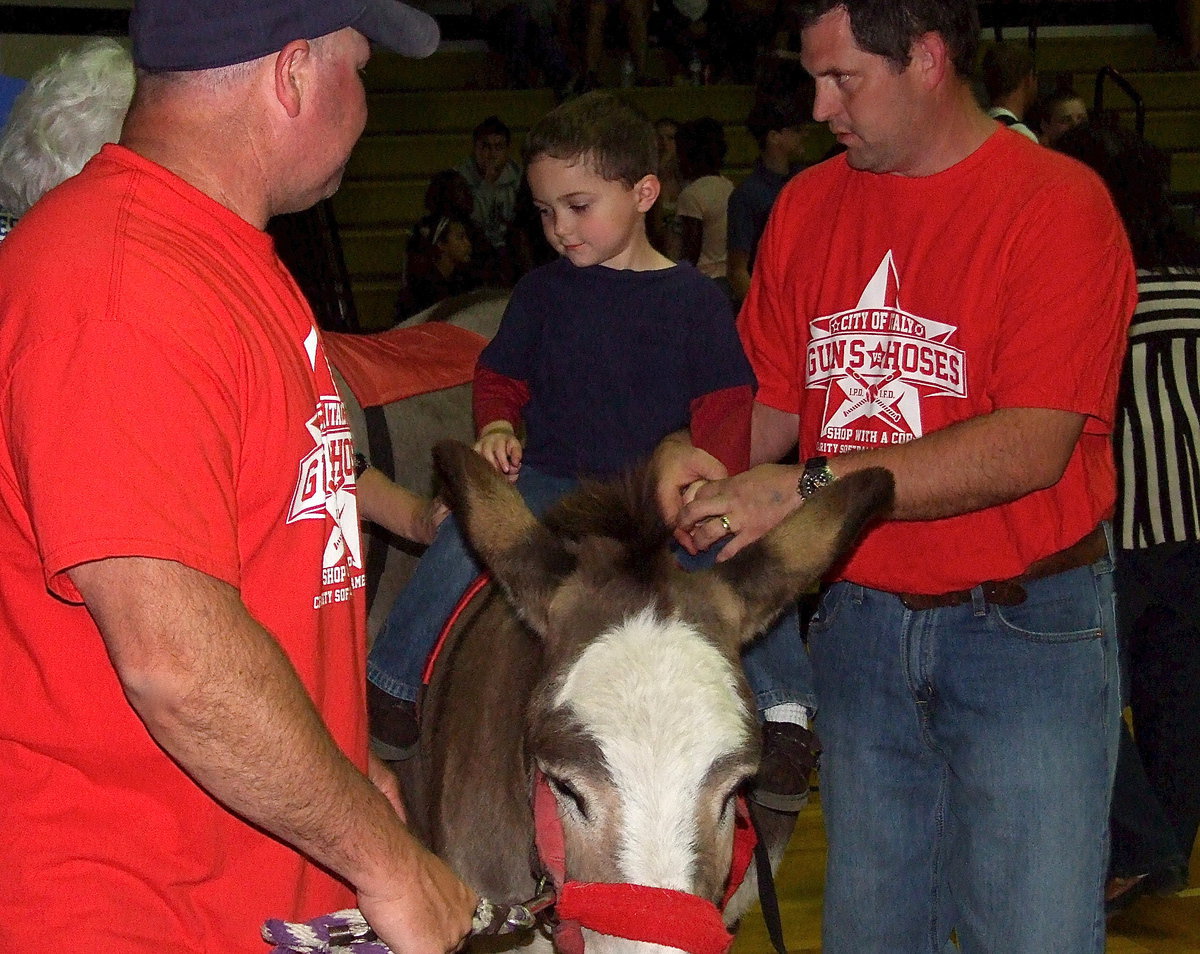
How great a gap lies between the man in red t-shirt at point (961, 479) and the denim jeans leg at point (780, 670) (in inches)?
4.9

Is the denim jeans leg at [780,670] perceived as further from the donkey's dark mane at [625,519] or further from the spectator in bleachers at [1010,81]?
the spectator in bleachers at [1010,81]

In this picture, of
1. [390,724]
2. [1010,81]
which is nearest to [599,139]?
[390,724]

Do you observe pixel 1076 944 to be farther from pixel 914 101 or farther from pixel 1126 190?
pixel 1126 190

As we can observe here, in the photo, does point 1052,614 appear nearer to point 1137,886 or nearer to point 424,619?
point 424,619

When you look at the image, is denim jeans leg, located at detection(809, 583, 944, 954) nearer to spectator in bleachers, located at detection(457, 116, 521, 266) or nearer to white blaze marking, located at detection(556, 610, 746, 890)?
white blaze marking, located at detection(556, 610, 746, 890)

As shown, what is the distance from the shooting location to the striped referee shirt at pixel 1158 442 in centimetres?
414

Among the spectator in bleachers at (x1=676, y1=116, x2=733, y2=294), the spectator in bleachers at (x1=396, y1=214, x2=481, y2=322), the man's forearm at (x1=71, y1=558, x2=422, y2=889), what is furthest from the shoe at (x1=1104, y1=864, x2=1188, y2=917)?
the spectator in bleachers at (x1=396, y1=214, x2=481, y2=322)

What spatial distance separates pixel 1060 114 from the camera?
599cm

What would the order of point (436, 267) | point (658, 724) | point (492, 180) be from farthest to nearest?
point (492, 180), point (436, 267), point (658, 724)

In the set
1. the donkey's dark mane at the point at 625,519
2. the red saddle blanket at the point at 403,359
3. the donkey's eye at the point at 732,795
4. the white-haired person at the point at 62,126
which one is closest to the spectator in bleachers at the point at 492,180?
the red saddle blanket at the point at 403,359

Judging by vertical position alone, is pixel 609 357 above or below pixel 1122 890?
above

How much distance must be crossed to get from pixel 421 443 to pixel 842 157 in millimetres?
2326

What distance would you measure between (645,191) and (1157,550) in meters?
2.13

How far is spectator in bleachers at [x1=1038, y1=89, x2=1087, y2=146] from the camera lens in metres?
5.94
